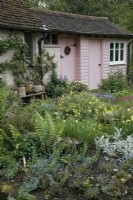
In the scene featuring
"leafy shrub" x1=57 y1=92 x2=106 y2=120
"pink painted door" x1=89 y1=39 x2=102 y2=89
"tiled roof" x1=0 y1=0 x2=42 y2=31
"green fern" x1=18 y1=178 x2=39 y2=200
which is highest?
"tiled roof" x1=0 y1=0 x2=42 y2=31

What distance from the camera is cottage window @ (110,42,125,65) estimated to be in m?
16.9

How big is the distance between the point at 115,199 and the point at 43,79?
970 centimetres

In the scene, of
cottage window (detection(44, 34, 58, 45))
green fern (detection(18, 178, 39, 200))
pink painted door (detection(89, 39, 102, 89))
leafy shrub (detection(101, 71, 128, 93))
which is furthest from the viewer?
pink painted door (detection(89, 39, 102, 89))

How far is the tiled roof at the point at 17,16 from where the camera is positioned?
11.2 meters

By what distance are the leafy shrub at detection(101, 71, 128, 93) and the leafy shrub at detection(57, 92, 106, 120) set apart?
702 cm

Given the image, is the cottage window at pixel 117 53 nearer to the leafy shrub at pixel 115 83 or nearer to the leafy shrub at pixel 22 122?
the leafy shrub at pixel 115 83

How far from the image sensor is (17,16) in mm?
12008

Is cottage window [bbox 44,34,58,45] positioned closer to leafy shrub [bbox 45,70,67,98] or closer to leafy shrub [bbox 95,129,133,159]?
leafy shrub [bbox 45,70,67,98]

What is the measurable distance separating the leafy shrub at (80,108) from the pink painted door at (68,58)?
6.27 metres

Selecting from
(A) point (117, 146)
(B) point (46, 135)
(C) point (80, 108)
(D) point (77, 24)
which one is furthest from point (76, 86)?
(A) point (117, 146)

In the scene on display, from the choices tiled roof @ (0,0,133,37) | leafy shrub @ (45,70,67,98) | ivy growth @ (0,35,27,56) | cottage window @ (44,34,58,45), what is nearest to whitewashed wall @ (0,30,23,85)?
ivy growth @ (0,35,27,56)

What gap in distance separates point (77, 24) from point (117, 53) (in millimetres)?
3282

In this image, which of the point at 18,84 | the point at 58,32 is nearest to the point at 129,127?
the point at 18,84

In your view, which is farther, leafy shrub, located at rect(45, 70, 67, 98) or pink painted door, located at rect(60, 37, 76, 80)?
pink painted door, located at rect(60, 37, 76, 80)
